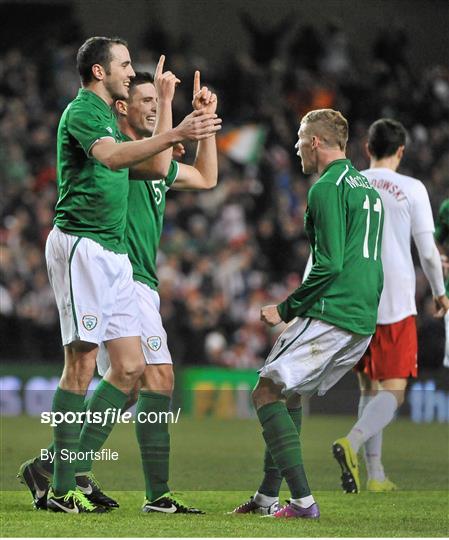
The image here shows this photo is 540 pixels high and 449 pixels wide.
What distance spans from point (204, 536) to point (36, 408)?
9368 mm

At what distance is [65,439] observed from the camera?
598cm

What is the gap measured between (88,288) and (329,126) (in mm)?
1414

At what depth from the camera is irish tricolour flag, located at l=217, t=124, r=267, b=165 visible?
19.8 metres

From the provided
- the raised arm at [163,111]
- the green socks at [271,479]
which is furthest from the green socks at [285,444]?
the raised arm at [163,111]

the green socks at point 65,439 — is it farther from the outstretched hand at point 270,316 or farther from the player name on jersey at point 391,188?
the player name on jersey at point 391,188

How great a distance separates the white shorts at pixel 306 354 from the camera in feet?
19.5

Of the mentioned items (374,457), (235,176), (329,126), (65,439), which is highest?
(329,126)

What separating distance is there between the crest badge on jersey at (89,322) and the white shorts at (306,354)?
82 cm

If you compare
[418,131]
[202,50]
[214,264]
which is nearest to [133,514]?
[214,264]

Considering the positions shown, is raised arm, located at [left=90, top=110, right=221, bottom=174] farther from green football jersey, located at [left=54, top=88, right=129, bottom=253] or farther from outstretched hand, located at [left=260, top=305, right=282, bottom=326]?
outstretched hand, located at [left=260, top=305, right=282, bottom=326]

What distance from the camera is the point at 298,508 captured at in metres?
5.91

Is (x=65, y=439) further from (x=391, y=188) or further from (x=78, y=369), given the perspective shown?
(x=391, y=188)

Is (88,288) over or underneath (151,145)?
underneath

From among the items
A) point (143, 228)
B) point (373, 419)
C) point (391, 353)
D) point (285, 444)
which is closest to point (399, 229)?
point (391, 353)
